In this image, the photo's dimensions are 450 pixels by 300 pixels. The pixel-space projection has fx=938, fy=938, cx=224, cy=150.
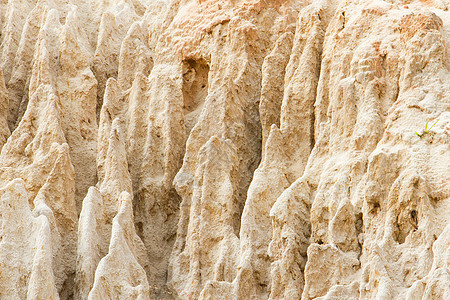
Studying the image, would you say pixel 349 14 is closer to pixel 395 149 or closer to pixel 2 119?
pixel 395 149

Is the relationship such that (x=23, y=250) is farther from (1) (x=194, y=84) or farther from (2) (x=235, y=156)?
(1) (x=194, y=84)

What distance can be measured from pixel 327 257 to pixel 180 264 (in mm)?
3273

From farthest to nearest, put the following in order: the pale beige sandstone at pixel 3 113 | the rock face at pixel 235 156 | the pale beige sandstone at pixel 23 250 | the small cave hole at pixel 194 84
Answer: the small cave hole at pixel 194 84
the pale beige sandstone at pixel 3 113
the pale beige sandstone at pixel 23 250
the rock face at pixel 235 156

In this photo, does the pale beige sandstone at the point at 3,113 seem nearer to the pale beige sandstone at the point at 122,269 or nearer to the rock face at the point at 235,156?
the rock face at the point at 235,156

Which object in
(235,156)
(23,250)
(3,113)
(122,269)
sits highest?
(3,113)

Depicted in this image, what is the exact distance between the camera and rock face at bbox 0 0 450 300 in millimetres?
15617

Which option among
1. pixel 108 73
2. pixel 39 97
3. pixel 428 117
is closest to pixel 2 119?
pixel 39 97

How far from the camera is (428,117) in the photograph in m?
16.2

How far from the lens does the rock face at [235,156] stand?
1562 centimetres

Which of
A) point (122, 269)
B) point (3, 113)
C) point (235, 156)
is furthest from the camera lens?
point (3, 113)

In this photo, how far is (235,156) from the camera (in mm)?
18172

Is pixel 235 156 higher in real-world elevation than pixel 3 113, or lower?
lower

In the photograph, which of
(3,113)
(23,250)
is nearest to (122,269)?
(23,250)

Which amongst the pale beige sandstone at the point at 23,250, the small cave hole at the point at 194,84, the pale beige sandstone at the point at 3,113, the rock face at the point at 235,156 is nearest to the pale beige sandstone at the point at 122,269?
the rock face at the point at 235,156
